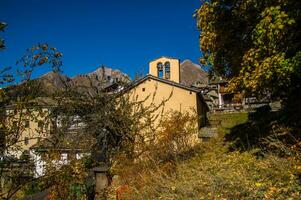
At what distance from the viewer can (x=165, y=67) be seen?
29.1m

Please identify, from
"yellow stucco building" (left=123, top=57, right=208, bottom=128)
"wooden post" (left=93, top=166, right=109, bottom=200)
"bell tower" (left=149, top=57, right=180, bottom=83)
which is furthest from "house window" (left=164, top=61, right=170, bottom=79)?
"wooden post" (left=93, top=166, right=109, bottom=200)

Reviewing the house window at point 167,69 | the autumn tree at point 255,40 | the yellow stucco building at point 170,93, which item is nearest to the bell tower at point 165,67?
the house window at point 167,69

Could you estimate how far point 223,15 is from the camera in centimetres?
1145

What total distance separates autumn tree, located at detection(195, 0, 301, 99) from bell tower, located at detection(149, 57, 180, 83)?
16.1 metres

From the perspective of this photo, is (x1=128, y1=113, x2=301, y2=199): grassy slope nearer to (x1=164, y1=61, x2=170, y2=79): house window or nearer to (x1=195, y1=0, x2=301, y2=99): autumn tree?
(x1=195, y1=0, x2=301, y2=99): autumn tree

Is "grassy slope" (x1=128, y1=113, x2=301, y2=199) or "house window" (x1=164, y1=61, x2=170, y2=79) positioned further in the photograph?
"house window" (x1=164, y1=61, x2=170, y2=79)

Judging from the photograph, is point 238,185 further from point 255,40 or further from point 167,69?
point 167,69

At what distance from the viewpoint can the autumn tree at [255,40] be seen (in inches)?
328

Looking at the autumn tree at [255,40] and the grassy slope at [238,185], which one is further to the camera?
the autumn tree at [255,40]

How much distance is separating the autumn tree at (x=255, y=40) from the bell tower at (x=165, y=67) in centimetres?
1613

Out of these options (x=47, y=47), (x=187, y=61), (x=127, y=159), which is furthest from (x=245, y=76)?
(x=187, y=61)

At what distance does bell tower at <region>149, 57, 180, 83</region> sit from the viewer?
94.6ft

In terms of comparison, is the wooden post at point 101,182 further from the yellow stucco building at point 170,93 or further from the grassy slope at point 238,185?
the yellow stucco building at point 170,93

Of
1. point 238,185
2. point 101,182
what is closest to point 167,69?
point 101,182
